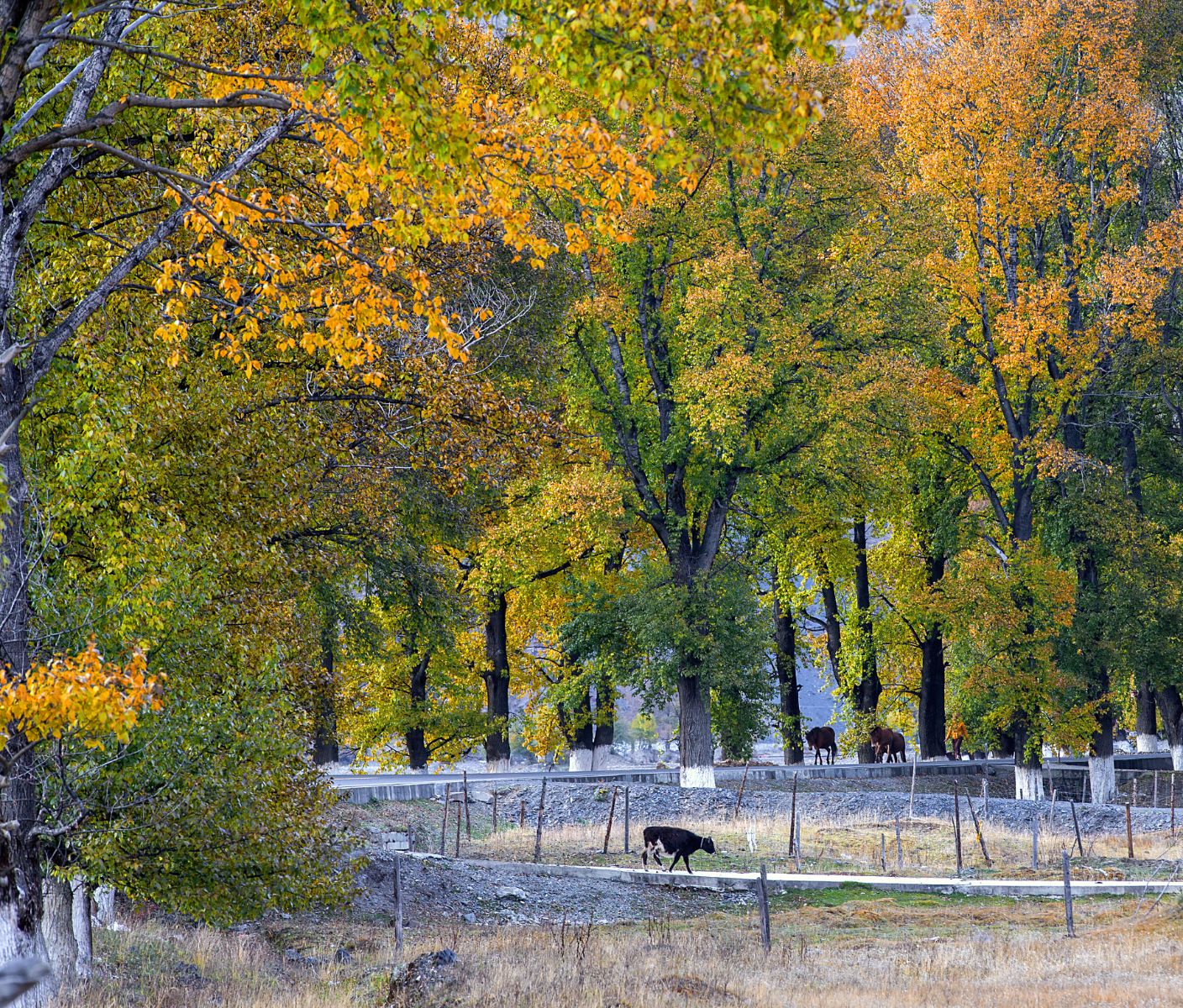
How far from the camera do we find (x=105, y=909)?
55.5 feet

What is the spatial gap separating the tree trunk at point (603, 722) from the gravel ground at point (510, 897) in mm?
12527

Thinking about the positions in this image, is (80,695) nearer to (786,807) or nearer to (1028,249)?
(786,807)

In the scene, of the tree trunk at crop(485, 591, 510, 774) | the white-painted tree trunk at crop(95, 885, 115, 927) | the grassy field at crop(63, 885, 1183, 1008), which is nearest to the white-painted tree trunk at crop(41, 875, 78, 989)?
the grassy field at crop(63, 885, 1183, 1008)

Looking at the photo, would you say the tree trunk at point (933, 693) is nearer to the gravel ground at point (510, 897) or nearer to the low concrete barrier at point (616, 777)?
the low concrete barrier at point (616, 777)

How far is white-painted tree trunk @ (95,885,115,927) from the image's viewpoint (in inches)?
652

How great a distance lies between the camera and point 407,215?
8852mm

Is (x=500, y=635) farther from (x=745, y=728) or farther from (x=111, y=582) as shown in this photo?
(x=111, y=582)

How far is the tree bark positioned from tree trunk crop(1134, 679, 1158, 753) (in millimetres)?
10949

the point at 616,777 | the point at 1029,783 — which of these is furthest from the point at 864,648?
the point at 616,777

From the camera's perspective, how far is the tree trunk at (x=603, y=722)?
35.9 m

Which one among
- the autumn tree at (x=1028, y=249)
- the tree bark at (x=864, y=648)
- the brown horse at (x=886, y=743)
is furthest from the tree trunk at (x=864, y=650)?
the autumn tree at (x=1028, y=249)

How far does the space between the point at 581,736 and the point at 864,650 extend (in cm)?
929

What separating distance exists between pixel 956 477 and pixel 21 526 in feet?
99.2

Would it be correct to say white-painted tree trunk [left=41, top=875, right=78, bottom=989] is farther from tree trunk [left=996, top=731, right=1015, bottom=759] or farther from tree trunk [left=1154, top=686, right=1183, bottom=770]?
tree trunk [left=1154, top=686, right=1183, bottom=770]
